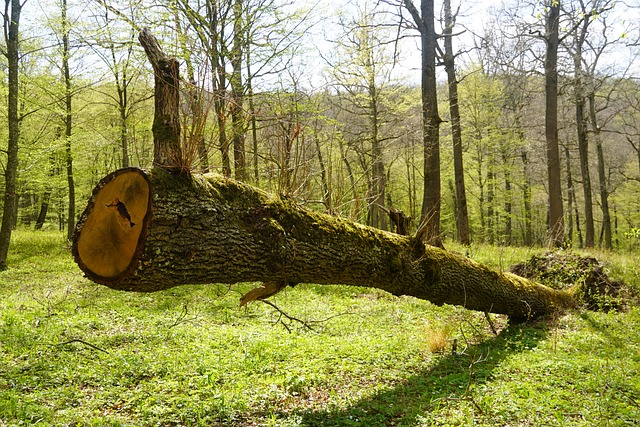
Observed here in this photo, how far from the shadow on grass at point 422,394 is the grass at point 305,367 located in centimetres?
2

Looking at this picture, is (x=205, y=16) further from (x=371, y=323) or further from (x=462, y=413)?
(x=462, y=413)

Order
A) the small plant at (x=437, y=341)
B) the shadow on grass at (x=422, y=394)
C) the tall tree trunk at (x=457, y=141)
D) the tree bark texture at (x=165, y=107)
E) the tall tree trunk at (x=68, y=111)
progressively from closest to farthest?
the tree bark texture at (x=165, y=107)
the shadow on grass at (x=422, y=394)
the small plant at (x=437, y=341)
the tall tree trunk at (x=457, y=141)
the tall tree trunk at (x=68, y=111)

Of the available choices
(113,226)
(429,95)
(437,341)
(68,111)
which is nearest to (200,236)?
(113,226)

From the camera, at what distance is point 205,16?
9.83 m

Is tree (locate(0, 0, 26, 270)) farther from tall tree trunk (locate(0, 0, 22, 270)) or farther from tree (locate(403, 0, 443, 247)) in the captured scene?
tree (locate(403, 0, 443, 247))

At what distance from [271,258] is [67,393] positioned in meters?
2.74

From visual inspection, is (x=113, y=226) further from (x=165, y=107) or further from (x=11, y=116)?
(x=11, y=116)

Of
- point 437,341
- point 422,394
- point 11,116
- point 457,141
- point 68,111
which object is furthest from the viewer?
point 68,111

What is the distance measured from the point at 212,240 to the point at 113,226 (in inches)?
24.3

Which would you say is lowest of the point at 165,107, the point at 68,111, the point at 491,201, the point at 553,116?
the point at 491,201

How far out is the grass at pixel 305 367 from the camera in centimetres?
368

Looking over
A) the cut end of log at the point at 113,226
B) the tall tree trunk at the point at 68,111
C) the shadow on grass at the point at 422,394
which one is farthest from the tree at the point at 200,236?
the tall tree trunk at the point at 68,111

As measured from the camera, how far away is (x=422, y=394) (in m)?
4.21

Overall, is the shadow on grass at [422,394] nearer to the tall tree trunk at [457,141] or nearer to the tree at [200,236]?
the tree at [200,236]
